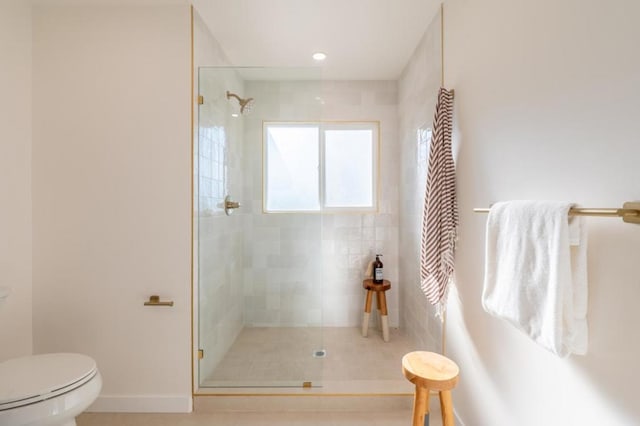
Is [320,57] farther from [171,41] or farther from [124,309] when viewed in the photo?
[124,309]

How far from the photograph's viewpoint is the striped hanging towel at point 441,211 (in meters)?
1.60

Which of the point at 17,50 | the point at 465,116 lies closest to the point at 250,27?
the point at 17,50

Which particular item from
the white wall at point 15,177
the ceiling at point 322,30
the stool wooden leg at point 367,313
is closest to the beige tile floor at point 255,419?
the white wall at point 15,177

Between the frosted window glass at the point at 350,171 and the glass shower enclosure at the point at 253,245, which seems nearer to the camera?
the glass shower enclosure at the point at 253,245

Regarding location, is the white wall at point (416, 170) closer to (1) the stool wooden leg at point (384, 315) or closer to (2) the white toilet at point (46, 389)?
(1) the stool wooden leg at point (384, 315)

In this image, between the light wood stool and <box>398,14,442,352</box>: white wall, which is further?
<box>398,14,442,352</box>: white wall

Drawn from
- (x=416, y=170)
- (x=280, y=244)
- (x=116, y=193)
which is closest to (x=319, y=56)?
(x=416, y=170)

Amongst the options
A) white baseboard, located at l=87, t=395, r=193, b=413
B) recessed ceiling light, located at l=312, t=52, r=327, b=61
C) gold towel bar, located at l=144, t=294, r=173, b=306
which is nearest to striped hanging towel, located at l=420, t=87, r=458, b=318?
recessed ceiling light, located at l=312, t=52, r=327, b=61

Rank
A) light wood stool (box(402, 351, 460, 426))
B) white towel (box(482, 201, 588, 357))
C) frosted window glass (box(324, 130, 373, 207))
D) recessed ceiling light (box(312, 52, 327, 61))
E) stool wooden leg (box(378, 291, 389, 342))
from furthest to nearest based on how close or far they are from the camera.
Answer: frosted window glass (box(324, 130, 373, 207)) < stool wooden leg (box(378, 291, 389, 342)) < recessed ceiling light (box(312, 52, 327, 61)) < light wood stool (box(402, 351, 460, 426)) < white towel (box(482, 201, 588, 357))

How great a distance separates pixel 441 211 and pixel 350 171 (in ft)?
4.91

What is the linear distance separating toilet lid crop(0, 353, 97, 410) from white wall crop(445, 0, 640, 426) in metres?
1.79

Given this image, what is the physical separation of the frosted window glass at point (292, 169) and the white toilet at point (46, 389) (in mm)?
1260

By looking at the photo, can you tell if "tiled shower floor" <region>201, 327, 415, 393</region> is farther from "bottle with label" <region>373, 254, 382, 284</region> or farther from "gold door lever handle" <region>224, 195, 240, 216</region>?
"gold door lever handle" <region>224, 195, 240, 216</region>

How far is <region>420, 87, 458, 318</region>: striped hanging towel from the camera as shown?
1.60m
